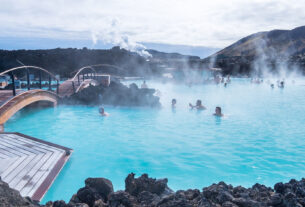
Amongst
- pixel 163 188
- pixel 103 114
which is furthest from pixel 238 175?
pixel 103 114

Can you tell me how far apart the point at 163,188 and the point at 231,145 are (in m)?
4.83

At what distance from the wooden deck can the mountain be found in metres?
37.7

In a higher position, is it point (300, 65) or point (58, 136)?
point (300, 65)

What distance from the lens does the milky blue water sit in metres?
6.11

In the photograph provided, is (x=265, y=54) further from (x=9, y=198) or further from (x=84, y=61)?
(x=9, y=198)

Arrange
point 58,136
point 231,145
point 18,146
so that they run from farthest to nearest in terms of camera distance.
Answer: point 58,136 → point 231,145 → point 18,146

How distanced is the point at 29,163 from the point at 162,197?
298 cm

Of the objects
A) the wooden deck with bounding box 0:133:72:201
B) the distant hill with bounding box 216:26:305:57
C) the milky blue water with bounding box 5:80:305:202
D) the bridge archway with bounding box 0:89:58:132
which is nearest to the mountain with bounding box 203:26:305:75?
the distant hill with bounding box 216:26:305:57

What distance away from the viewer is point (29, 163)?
492 centimetres

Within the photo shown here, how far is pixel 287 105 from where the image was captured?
1476 centimetres

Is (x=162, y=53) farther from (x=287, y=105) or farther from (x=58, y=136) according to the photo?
(x=58, y=136)

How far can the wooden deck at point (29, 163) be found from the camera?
13.8ft

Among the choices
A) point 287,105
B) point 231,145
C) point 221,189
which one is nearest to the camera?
point 221,189

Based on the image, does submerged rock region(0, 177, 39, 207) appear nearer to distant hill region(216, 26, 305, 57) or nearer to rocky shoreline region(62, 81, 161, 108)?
rocky shoreline region(62, 81, 161, 108)
